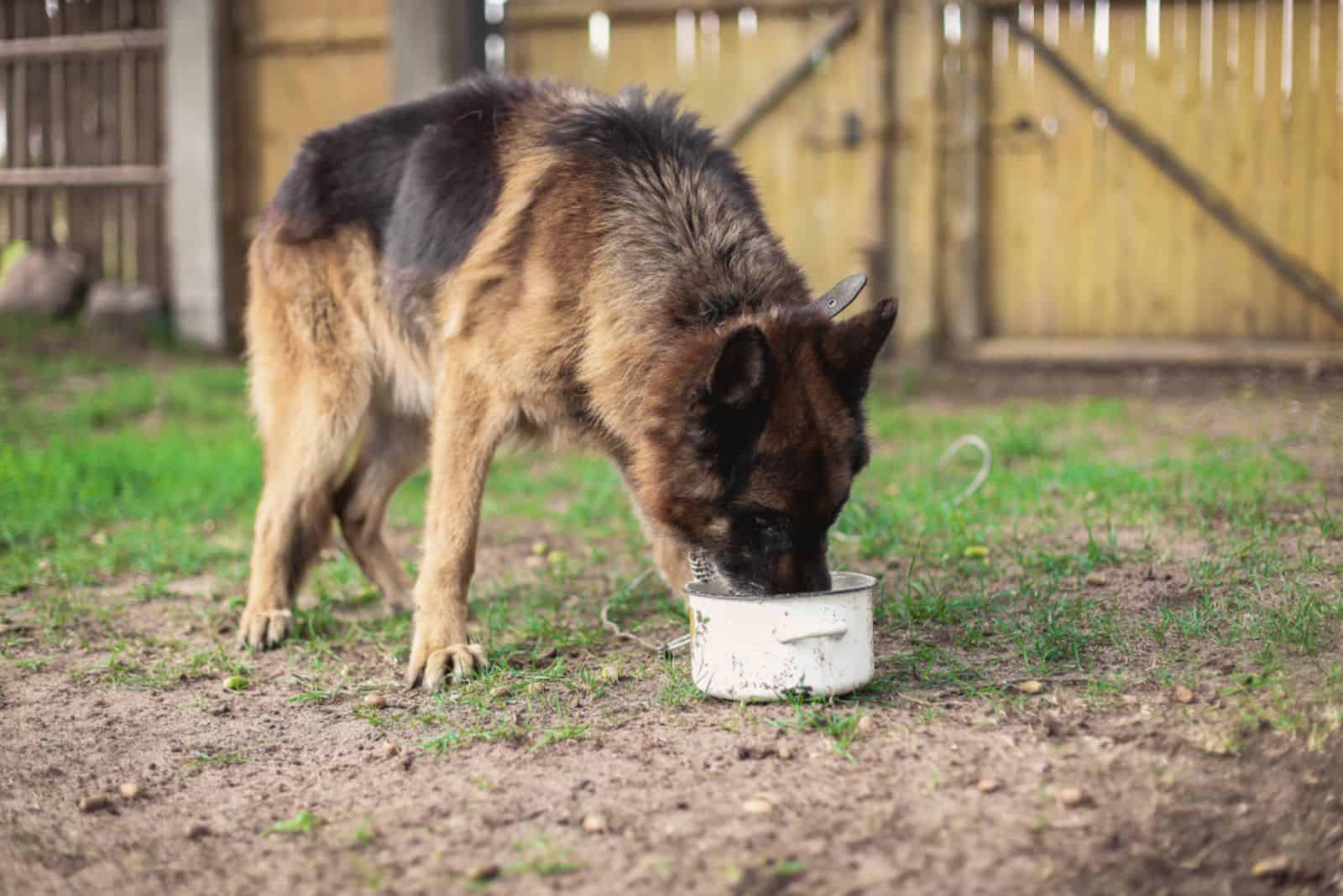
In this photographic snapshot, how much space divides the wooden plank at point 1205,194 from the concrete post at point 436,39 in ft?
13.5

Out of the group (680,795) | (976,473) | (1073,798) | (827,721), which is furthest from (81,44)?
(1073,798)

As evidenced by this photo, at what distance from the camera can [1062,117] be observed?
31.9ft

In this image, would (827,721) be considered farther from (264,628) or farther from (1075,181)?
(1075,181)

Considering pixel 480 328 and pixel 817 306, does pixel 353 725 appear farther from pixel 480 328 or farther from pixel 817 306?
pixel 817 306

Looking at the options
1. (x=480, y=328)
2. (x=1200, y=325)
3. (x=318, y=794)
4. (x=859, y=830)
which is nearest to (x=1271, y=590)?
(x=859, y=830)

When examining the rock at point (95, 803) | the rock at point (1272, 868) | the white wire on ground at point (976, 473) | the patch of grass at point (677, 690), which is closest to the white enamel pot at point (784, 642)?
the patch of grass at point (677, 690)

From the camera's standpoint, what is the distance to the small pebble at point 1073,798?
107 inches

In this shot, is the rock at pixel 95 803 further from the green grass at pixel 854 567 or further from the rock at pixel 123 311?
the rock at pixel 123 311

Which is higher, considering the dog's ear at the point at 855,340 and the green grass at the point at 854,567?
the dog's ear at the point at 855,340

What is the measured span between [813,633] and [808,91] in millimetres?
7577

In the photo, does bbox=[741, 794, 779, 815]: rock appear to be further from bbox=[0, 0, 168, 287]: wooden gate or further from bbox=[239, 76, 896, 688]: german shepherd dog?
bbox=[0, 0, 168, 287]: wooden gate

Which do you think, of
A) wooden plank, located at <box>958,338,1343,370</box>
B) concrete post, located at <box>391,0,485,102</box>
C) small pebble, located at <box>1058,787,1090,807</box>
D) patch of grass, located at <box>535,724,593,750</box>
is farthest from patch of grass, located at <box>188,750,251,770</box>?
wooden plank, located at <box>958,338,1343,370</box>

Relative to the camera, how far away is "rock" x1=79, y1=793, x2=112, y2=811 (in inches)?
118

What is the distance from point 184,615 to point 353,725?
1.59 metres
